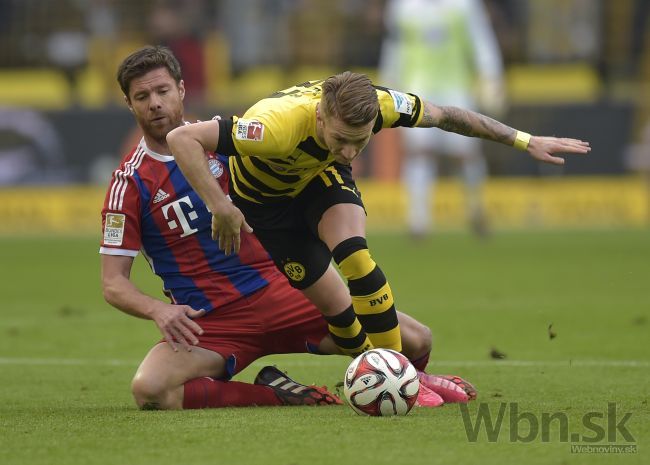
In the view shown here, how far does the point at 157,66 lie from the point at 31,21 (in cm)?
1773

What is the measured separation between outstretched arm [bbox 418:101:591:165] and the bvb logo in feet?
2.89

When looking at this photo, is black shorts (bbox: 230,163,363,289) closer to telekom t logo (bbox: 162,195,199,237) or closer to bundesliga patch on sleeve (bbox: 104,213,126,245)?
telekom t logo (bbox: 162,195,199,237)

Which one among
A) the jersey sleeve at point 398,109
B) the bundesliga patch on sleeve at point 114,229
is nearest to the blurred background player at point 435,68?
the jersey sleeve at point 398,109

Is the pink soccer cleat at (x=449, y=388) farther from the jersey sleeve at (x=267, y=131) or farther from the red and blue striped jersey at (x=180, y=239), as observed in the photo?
the jersey sleeve at (x=267, y=131)

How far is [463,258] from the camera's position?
13938 millimetres

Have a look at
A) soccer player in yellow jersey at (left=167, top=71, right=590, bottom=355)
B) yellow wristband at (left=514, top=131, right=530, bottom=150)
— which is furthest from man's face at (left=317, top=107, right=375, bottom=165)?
yellow wristband at (left=514, top=131, right=530, bottom=150)

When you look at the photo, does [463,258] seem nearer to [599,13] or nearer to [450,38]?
[450,38]

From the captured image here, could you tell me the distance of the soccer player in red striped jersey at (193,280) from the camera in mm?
5895

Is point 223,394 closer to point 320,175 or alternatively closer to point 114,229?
point 114,229

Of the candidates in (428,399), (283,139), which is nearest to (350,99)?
(283,139)

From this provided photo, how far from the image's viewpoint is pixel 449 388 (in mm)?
5910

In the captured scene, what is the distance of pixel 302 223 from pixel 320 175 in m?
0.25

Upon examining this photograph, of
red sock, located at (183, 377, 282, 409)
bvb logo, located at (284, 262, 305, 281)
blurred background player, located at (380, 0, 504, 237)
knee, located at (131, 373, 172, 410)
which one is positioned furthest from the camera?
blurred background player, located at (380, 0, 504, 237)

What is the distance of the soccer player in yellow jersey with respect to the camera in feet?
17.8
